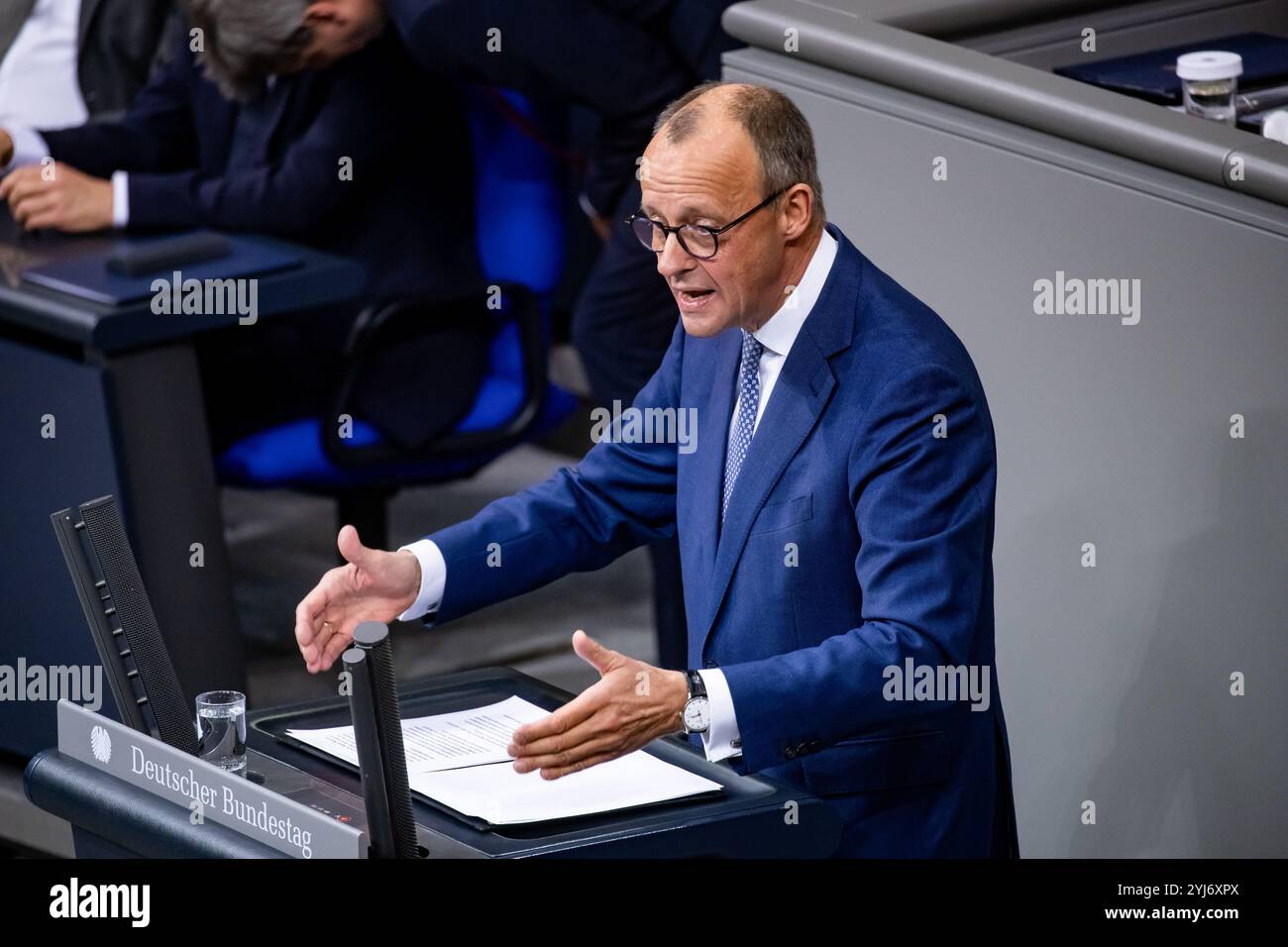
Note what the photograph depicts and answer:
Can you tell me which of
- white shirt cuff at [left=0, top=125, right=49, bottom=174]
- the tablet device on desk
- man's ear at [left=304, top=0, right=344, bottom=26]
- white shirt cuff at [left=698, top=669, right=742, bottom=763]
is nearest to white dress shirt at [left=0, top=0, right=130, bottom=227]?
white shirt cuff at [left=0, top=125, right=49, bottom=174]

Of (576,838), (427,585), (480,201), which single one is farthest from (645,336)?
(576,838)

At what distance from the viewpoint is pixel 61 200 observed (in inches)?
160

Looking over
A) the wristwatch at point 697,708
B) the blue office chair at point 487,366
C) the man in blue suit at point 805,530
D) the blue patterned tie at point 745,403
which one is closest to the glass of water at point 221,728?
the man in blue suit at point 805,530

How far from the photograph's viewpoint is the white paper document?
1991 mm

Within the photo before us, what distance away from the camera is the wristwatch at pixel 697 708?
2037mm

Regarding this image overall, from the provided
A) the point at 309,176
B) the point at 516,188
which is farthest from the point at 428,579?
the point at 309,176

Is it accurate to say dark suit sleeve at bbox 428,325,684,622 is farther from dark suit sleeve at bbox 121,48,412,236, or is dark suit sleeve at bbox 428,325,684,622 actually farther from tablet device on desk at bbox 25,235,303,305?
dark suit sleeve at bbox 121,48,412,236

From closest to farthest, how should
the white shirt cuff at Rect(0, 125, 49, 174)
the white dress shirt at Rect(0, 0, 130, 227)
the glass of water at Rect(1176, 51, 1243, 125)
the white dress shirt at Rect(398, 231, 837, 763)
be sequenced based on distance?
the white dress shirt at Rect(398, 231, 837, 763)
the glass of water at Rect(1176, 51, 1243, 125)
the white shirt cuff at Rect(0, 125, 49, 174)
the white dress shirt at Rect(0, 0, 130, 227)

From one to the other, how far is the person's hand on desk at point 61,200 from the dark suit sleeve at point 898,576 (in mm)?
2261

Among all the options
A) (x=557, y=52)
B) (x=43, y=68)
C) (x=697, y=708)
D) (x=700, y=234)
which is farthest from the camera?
(x=43, y=68)

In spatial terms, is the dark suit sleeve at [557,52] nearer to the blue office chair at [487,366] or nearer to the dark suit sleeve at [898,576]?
the blue office chair at [487,366]

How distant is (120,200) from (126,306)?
0.60 m

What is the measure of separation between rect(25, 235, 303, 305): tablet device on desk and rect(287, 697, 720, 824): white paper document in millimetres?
1606

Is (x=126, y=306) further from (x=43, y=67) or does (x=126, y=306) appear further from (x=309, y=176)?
(x=43, y=67)
